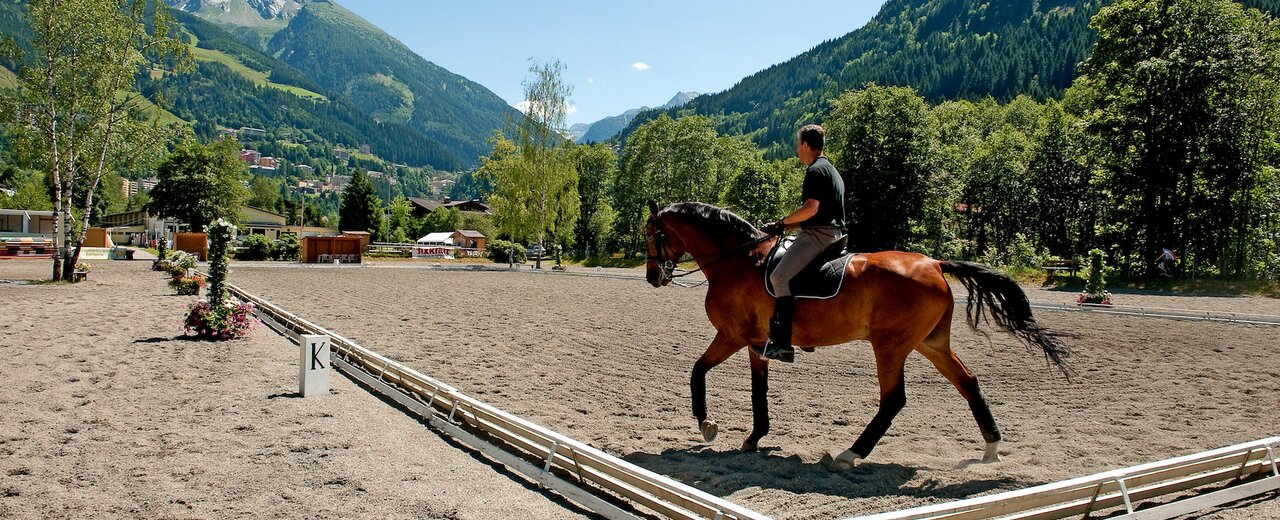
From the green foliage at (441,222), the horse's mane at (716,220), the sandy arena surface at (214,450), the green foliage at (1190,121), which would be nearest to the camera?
the sandy arena surface at (214,450)

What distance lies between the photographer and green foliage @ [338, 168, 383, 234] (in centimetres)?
9269

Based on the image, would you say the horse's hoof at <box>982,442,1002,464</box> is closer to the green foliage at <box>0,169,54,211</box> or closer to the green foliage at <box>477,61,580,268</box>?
the green foliage at <box>477,61,580,268</box>

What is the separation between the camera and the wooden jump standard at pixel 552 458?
176 inches

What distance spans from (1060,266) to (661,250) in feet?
114

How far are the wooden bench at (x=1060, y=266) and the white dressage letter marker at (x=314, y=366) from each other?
31.2m

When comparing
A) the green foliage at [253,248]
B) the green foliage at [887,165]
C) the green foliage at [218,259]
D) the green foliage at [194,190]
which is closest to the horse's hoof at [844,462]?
the green foliage at [218,259]

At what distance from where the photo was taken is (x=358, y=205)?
9338cm

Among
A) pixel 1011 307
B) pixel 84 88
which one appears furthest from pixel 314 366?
pixel 84 88

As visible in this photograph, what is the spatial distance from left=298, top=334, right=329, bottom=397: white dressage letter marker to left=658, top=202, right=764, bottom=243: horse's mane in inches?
182

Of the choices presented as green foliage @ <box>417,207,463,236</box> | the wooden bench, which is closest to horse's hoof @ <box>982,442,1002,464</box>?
the wooden bench

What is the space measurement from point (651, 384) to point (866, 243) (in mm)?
37946

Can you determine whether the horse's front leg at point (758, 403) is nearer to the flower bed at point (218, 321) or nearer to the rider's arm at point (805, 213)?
the rider's arm at point (805, 213)

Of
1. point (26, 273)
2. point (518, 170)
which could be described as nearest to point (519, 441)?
point (26, 273)

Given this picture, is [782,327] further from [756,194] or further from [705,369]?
[756,194]
